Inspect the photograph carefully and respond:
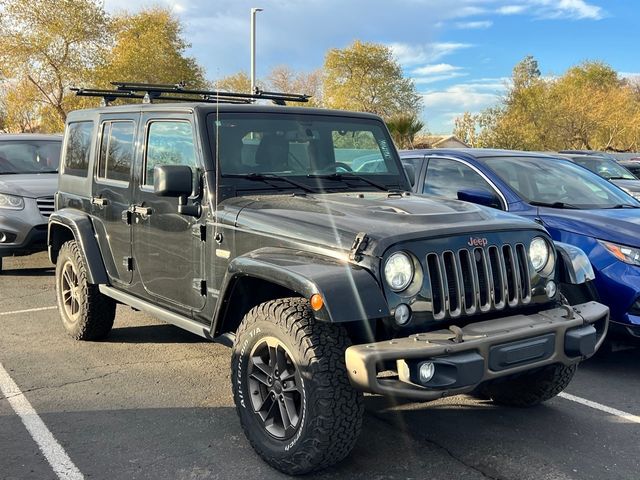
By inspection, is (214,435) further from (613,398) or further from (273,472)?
Answer: (613,398)

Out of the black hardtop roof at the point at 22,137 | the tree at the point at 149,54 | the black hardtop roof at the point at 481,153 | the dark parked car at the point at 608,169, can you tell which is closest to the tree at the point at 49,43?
the tree at the point at 149,54

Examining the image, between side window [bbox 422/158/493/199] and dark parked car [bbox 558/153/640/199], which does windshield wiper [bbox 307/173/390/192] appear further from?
dark parked car [bbox 558/153/640/199]

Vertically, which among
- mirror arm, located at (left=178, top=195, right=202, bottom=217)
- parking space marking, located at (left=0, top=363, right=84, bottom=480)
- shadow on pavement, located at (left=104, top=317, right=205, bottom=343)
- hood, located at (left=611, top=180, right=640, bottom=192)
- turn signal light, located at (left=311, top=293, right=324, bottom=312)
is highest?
hood, located at (left=611, top=180, right=640, bottom=192)

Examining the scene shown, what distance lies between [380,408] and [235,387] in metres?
1.13

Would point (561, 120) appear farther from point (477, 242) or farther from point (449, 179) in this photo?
point (477, 242)

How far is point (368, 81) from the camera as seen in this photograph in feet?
176

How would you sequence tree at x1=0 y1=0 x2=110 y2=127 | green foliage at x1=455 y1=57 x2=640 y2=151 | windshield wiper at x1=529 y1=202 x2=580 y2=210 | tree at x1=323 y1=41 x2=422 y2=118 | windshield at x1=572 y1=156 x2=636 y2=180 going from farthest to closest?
1. tree at x1=323 y1=41 x2=422 y2=118
2. green foliage at x1=455 y1=57 x2=640 y2=151
3. tree at x1=0 y1=0 x2=110 y2=127
4. windshield at x1=572 y1=156 x2=636 y2=180
5. windshield wiper at x1=529 y1=202 x2=580 y2=210

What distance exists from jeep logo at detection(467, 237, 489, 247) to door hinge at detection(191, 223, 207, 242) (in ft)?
5.21

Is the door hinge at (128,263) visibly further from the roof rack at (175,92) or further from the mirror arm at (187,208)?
the roof rack at (175,92)

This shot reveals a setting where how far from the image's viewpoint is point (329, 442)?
293cm

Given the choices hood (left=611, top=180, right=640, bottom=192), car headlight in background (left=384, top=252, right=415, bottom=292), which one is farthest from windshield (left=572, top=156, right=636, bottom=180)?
car headlight in background (left=384, top=252, right=415, bottom=292)

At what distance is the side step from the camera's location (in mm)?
3887

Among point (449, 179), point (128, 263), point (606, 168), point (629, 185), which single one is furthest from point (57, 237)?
point (606, 168)

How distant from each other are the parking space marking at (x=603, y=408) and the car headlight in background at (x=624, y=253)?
3.67 ft
